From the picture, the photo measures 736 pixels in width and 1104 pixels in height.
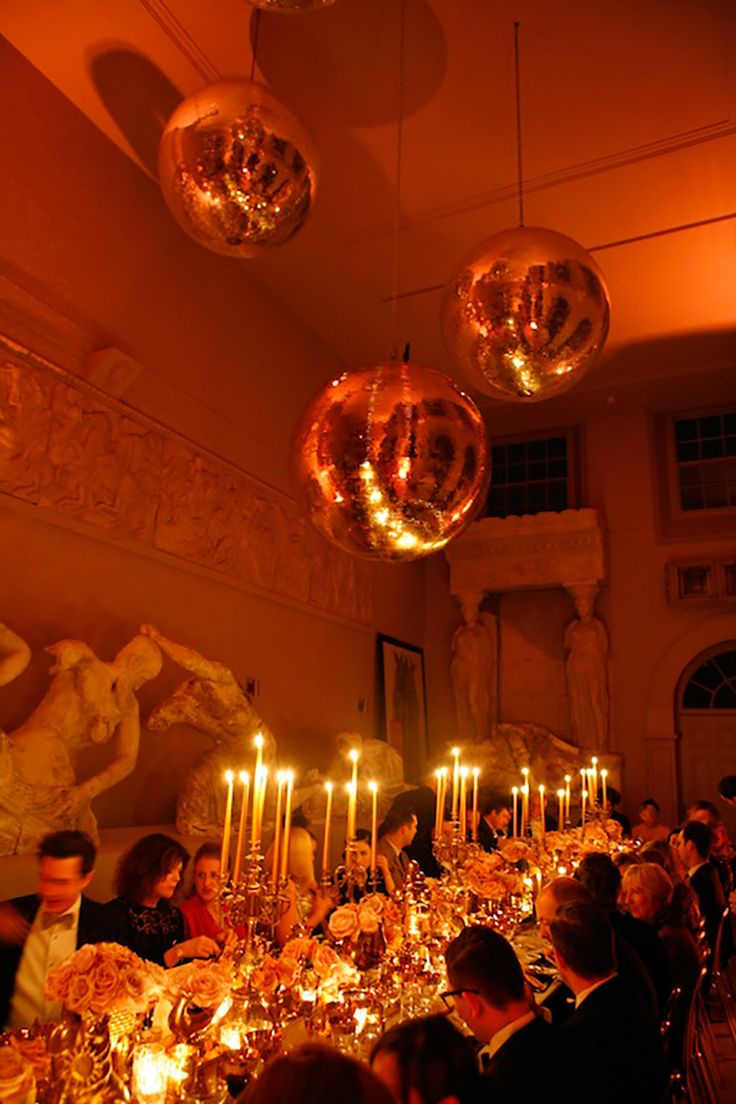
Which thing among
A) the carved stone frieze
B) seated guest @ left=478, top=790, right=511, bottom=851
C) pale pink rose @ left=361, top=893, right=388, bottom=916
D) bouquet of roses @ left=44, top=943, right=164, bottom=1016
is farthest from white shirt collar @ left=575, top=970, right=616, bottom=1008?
the carved stone frieze

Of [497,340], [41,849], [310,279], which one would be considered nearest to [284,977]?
[41,849]

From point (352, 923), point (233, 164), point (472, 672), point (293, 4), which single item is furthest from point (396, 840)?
point (472, 672)

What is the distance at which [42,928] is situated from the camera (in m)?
2.83

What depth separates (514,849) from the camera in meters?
4.44

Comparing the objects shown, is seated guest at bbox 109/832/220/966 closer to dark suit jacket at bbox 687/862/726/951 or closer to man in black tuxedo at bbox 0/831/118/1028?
man in black tuxedo at bbox 0/831/118/1028

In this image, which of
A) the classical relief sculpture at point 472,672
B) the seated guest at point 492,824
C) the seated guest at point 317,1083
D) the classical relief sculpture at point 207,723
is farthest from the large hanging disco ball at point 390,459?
the classical relief sculpture at point 472,672

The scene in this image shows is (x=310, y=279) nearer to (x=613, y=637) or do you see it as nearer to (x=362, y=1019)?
(x=613, y=637)

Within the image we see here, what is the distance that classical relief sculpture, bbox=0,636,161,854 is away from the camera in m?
4.33

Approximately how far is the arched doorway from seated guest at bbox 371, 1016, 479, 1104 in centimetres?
977

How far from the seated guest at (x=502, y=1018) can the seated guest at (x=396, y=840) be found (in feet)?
8.86

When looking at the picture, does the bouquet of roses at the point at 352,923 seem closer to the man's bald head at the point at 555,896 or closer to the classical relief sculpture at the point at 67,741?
the man's bald head at the point at 555,896

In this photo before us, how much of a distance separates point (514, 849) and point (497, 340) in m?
2.98

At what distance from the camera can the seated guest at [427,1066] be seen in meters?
1.47

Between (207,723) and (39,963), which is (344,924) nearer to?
(39,963)
